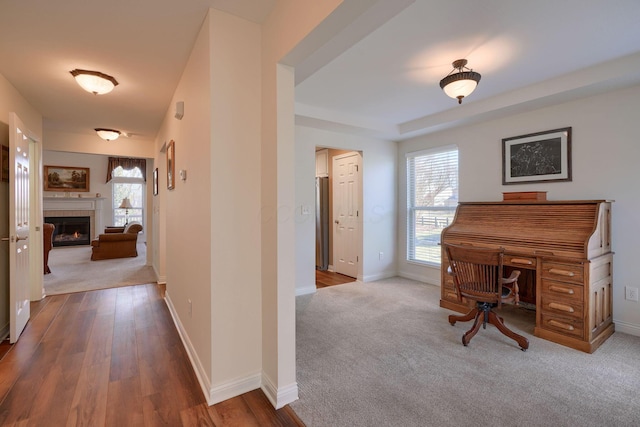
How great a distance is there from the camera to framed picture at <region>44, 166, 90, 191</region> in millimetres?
8352

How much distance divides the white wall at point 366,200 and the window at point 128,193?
25.1 feet

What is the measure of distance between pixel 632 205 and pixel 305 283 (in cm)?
358

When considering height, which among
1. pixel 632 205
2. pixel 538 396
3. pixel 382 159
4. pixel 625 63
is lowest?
pixel 538 396

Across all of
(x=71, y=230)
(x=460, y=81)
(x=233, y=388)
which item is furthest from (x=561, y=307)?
(x=71, y=230)

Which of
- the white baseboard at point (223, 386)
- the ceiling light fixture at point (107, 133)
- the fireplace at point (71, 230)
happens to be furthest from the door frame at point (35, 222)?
the fireplace at point (71, 230)

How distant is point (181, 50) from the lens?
234 cm

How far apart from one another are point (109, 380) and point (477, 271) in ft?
9.67

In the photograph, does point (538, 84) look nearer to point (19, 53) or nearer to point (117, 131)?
point (19, 53)

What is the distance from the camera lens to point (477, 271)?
8.57ft

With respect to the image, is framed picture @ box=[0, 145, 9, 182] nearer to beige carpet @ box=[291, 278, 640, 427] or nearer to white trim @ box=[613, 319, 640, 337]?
beige carpet @ box=[291, 278, 640, 427]

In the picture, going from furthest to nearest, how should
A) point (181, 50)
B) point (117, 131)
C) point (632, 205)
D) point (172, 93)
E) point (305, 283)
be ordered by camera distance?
point (117, 131) < point (305, 283) < point (172, 93) < point (632, 205) < point (181, 50)

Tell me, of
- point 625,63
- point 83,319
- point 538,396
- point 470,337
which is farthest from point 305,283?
point 625,63

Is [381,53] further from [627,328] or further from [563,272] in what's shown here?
[627,328]

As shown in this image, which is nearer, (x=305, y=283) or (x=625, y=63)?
(x=625, y=63)
